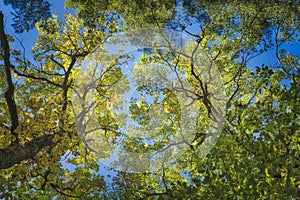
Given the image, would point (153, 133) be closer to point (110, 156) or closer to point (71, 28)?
point (110, 156)

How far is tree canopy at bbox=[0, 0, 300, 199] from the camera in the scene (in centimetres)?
802

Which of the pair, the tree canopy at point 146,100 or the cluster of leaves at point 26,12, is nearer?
the tree canopy at point 146,100

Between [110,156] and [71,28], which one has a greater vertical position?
[71,28]

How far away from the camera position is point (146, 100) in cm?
1189

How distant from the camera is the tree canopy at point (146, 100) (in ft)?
26.3

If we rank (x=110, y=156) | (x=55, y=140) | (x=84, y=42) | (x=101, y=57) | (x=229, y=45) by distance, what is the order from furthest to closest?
(x=229, y=45) → (x=84, y=42) → (x=101, y=57) → (x=110, y=156) → (x=55, y=140)

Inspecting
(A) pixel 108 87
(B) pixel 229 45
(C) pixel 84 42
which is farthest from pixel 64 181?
(B) pixel 229 45

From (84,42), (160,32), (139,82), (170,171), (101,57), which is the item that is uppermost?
(84,42)

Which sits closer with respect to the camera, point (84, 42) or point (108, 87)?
point (108, 87)

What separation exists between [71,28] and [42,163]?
268 inches

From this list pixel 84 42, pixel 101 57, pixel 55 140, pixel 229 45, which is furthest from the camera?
pixel 229 45

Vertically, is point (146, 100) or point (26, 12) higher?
point (26, 12)

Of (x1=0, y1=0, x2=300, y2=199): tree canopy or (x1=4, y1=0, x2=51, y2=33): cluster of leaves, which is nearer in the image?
(x1=0, y1=0, x2=300, y2=199): tree canopy

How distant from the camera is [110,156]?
1163 centimetres
